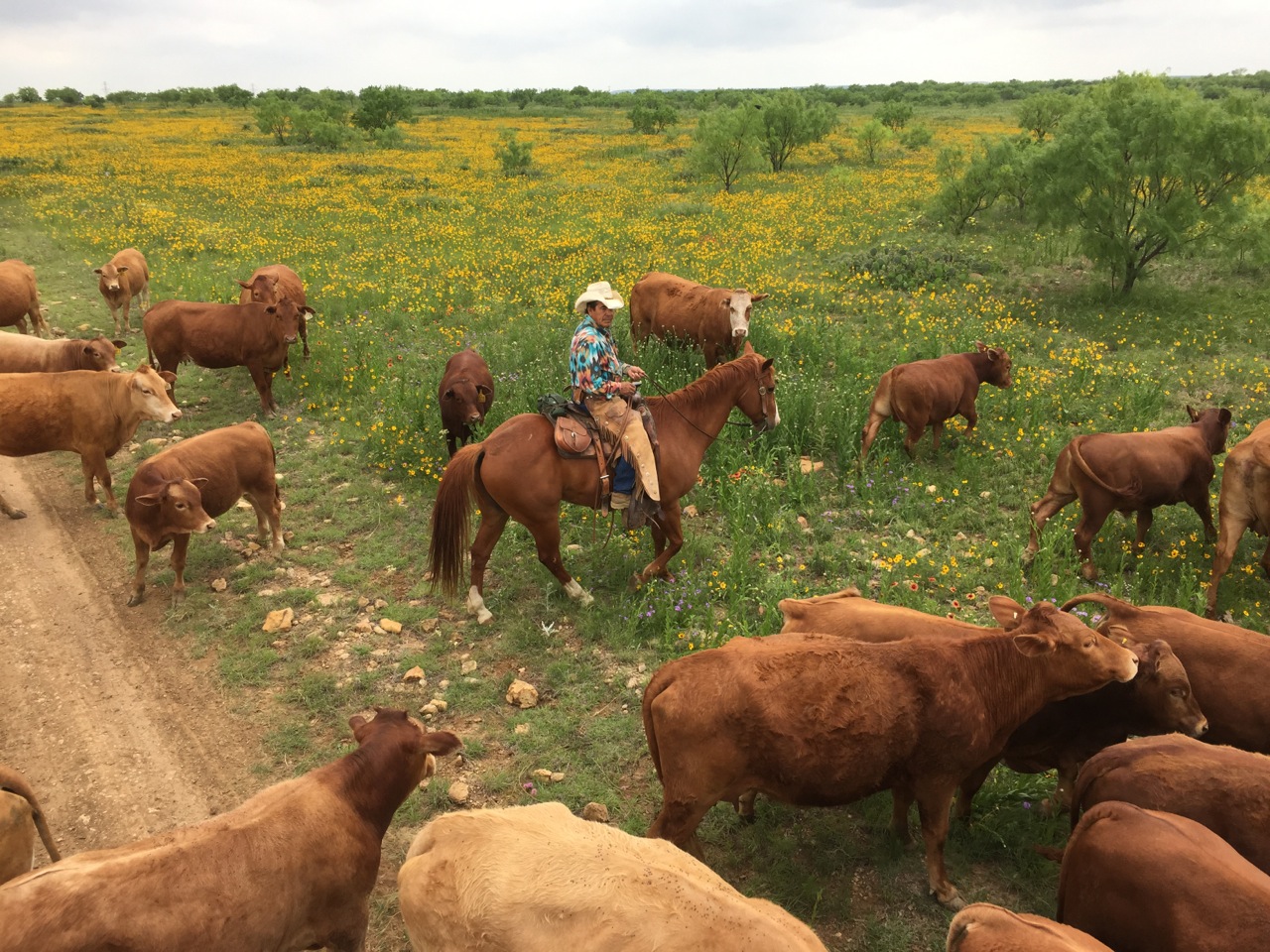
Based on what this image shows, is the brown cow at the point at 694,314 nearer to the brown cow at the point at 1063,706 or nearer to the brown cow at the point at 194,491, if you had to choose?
the brown cow at the point at 194,491

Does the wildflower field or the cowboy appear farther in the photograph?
the cowboy

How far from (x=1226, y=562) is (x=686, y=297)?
26.7ft

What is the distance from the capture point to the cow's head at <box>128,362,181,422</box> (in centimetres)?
934

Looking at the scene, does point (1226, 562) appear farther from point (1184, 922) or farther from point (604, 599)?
point (604, 599)

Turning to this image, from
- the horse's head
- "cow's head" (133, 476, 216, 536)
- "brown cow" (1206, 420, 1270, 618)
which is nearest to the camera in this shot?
"brown cow" (1206, 420, 1270, 618)

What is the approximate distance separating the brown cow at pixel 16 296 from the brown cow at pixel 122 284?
1062 millimetres

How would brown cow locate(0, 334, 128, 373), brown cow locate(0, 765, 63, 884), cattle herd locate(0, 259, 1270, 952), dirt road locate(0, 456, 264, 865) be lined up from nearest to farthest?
cattle herd locate(0, 259, 1270, 952)
brown cow locate(0, 765, 63, 884)
dirt road locate(0, 456, 264, 865)
brown cow locate(0, 334, 128, 373)

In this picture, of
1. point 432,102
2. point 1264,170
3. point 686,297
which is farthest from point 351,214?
point 432,102

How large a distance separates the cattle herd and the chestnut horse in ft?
7.91

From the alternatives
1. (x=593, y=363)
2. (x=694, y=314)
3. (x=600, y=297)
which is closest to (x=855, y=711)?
(x=593, y=363)

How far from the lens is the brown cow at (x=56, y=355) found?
1067 centimetres

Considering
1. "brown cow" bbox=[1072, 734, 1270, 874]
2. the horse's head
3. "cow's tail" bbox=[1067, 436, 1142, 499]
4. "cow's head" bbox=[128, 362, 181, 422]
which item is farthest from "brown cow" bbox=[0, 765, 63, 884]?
"cow's tail" bbox=[1067, 436, 1142, 499]

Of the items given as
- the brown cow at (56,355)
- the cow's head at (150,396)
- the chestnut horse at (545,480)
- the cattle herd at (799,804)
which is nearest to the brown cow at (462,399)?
the chestnut horse at (545,480)

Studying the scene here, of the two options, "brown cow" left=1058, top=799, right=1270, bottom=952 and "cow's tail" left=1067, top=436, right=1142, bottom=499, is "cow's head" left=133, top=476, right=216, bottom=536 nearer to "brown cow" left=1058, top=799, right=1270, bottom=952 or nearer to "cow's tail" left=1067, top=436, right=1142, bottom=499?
"brown cow" left=1058, top=799, right=1270, bottom=952
